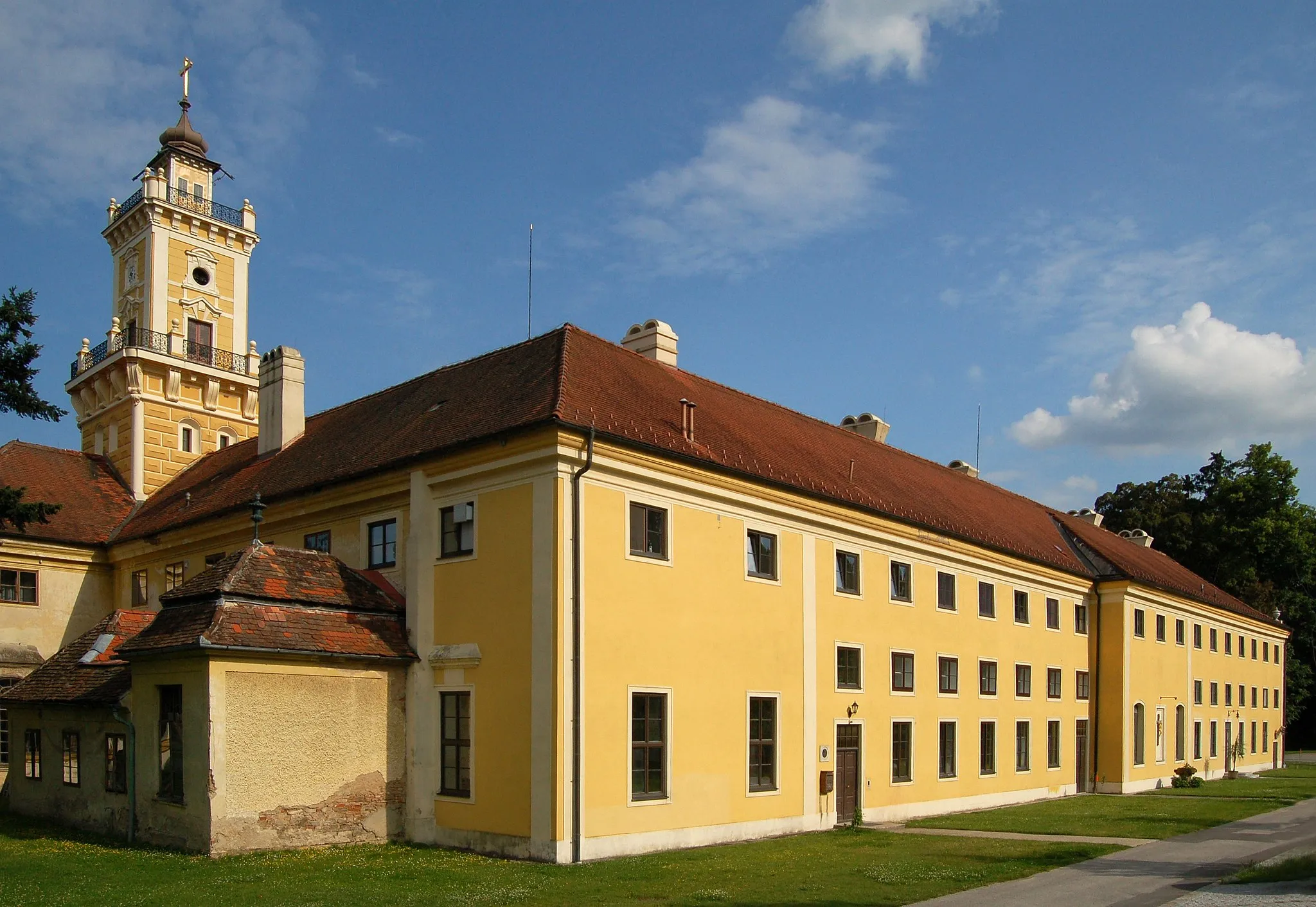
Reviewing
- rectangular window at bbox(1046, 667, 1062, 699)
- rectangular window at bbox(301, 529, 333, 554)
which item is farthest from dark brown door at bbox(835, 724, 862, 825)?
rectangular window at bbox(1046, 667, 1062, 699)

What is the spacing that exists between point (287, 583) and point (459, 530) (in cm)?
315

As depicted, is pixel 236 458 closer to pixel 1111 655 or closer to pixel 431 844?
pixel 431 844

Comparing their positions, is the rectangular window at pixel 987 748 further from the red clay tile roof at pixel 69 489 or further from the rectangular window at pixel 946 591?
the red clay tile roof at pixel 69 489

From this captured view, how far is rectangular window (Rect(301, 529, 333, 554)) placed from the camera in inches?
927

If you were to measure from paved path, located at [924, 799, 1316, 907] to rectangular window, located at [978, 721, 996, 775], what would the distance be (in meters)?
7.54

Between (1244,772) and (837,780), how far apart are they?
33646 mm

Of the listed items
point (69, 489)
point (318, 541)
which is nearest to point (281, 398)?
point (318, 541)

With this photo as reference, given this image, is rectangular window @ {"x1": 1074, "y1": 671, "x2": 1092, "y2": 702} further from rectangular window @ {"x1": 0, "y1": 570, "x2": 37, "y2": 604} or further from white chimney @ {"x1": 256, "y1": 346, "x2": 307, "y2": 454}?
rectangular window @ {"x1": 0, "y1": 570, "x2": 37, "y2": 604}

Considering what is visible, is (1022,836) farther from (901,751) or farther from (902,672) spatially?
(902,672)

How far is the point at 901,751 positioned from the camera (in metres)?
26.6

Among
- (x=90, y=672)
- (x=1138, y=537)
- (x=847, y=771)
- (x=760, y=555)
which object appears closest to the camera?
(x=760, y=555)

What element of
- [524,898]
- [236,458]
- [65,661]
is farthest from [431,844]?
[236,458]

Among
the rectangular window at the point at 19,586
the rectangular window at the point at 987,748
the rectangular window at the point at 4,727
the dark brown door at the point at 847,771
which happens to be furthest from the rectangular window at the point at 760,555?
the rectangular window at the point at 19,586

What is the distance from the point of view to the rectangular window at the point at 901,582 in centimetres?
2689
